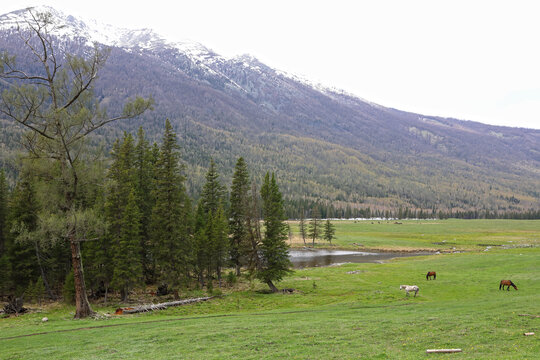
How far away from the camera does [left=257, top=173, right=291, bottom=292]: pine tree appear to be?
124 feet

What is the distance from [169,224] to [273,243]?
472 inches

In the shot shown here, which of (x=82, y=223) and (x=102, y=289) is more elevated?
(x=82, y=223)

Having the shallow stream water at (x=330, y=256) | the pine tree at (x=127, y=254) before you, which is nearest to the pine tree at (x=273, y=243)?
the pine tree at (x=127, y=254)

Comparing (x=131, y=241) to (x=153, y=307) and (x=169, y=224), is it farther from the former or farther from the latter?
(x=153, y=307)

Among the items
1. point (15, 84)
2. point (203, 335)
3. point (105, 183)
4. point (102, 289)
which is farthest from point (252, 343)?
point (102, 289)

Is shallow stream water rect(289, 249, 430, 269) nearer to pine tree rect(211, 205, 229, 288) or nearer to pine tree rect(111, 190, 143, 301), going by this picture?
pine tree rect(211, 205, 229, 288)

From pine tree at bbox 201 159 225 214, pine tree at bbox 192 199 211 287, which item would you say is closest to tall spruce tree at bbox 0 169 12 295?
pine tree at bbox 192 199 211 287

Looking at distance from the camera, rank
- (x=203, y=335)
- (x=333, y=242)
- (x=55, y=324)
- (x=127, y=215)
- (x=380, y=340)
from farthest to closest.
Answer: (x=333, y=242) < (x=127, y=215) < (x=55, y=324) < (x=203, y=335) < (x=380, y=340)

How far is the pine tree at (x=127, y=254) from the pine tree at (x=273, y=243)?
13.6 m

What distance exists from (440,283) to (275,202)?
2012 centimetres

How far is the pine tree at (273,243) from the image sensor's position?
3769 cm

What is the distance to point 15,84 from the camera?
20859 mm

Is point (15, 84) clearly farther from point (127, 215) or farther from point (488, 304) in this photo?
point (488, 304)

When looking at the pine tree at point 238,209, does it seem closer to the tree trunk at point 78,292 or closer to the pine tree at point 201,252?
the pine tree at point 201,252
